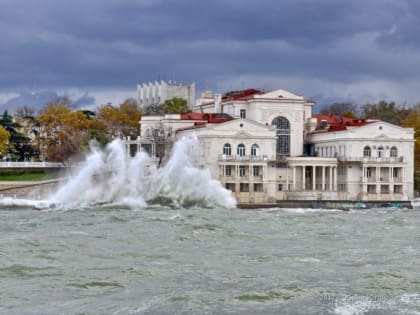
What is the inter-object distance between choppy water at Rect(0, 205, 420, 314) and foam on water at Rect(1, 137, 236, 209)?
1881cm

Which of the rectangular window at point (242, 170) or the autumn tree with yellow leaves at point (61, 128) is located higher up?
the autumn tree with yellow leaves at point (61, 128)

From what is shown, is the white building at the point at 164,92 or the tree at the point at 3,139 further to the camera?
the white building at the point at 164,92

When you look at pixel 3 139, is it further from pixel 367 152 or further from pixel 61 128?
pixel 367 152

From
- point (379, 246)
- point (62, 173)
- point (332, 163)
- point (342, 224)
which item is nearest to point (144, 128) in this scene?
point (62, 173)

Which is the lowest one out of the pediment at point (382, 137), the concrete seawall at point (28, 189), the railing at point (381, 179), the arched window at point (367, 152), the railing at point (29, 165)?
the concrete seawall at point (28, 189)

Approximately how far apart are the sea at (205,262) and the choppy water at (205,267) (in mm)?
34

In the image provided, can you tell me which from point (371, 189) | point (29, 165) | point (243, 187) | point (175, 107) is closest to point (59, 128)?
point (29, 165)

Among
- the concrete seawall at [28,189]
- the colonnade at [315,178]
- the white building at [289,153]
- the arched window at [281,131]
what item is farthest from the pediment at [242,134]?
the concrete seawall at [28,189]

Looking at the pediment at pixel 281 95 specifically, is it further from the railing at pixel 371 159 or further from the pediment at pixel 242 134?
the railing at pixel 371 159

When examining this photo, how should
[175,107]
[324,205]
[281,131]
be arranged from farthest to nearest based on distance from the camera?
[175,107], [281,131], [324,205]

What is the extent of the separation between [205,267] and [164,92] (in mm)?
130691

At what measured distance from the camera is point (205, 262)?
3372 centimetres

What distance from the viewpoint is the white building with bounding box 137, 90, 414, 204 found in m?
83.5

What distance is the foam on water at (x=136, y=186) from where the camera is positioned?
7256cm
